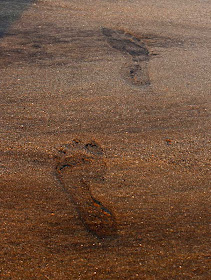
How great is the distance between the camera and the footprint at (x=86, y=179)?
2.02 meters

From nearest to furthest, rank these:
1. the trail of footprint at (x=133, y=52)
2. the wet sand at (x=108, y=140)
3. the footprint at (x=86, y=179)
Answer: the wet sand at (x=108, y=140)
the footprint at (x=86, y=179)
the trail of footprint at (x=133, y=52)

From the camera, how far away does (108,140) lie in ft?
8.45

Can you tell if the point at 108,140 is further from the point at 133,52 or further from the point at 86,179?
the point at 133,52

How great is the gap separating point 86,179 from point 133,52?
6.53ft

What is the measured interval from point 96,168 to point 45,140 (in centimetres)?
49

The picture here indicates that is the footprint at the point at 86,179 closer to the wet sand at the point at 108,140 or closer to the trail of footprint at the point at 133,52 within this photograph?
the wet sand at the point at 108,140

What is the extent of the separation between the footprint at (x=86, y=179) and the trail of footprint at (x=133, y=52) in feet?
3.62

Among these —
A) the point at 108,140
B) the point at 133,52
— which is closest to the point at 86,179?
the point at 108,140

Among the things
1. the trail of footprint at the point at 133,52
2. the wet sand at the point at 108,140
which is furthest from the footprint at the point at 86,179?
the trail of footprint at the point at 133,52

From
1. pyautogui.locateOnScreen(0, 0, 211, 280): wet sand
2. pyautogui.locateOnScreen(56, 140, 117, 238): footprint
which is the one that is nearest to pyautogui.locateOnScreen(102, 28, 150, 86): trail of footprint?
pyautogui.locateOnScreen(0, 0, 211, 280): wet sand

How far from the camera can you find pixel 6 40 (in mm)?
3656

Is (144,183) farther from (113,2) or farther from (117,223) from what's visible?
(113,2)

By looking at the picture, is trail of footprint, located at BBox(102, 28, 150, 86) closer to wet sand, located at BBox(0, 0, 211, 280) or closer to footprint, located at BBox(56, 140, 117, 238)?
wet sand, located at BBox(0, 0, 211, 280)

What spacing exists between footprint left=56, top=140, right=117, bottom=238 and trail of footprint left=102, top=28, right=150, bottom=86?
3.62 ft
